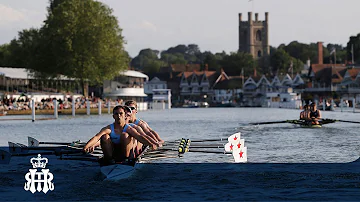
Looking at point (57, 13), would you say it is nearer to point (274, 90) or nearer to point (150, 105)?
point (150, 105)

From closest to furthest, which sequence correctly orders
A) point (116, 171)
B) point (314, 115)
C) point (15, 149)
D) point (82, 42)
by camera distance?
point (116, 171)
point (15, 149)
point (314, 115)
point (82, 42)

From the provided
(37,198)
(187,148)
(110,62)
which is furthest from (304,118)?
(110,62)

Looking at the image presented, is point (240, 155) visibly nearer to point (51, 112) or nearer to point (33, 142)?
point (33, 142)

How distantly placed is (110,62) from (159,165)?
69933mm

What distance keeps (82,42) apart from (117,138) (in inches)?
2822

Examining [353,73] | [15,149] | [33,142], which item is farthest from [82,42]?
[353,73]

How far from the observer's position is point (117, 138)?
19.0 metres

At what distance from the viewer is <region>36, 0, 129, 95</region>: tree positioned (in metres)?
89.3

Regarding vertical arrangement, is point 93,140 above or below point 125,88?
below

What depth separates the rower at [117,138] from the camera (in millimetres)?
18688

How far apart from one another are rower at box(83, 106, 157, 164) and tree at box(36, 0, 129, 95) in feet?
231

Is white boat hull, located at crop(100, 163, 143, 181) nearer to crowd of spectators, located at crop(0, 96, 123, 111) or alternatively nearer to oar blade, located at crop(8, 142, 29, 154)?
oar blade, located at crop(8, 142, 29, 154)

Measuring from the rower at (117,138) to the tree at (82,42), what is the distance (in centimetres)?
7027

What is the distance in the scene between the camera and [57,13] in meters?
91.4
